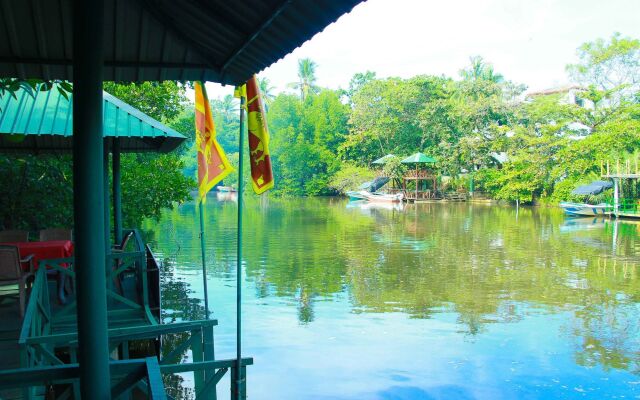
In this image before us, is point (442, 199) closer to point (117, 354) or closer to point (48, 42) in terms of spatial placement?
point (117, 354)

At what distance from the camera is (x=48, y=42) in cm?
318

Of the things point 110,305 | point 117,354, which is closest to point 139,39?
point 110,305

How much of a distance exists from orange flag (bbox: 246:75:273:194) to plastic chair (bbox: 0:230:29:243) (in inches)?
182

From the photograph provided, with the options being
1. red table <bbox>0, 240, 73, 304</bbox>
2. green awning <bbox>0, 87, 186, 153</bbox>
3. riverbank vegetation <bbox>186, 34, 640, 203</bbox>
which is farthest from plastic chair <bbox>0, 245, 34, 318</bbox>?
riverbank vegetation <bbox>186, 34, 640, 203</bbox>

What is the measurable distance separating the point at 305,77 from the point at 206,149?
6436 cm

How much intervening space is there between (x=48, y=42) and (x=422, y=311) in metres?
8.17

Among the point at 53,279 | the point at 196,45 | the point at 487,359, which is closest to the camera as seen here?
the point at 196,45

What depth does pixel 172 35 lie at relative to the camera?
327 cm

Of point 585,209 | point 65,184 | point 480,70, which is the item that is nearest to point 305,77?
point 480,70

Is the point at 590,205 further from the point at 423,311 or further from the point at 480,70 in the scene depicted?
the point at 480,70

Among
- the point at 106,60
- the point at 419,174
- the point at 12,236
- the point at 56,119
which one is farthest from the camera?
the point at 419,174

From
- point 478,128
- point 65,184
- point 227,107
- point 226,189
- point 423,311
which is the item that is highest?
point 227,107

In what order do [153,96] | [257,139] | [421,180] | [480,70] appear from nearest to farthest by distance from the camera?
[257,139] → [153,96] → [421,180] → [480,70]

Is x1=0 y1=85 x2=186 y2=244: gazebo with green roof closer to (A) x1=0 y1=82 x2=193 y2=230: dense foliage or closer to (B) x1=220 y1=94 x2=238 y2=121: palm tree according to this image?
(A) x1=0 y1=82 x2=193 y2=230: dense foliage
